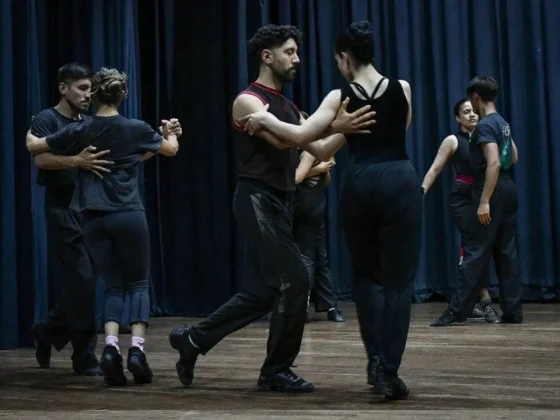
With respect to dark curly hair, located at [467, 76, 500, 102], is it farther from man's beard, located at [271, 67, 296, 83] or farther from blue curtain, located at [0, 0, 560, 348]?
man's beard, located at [271, 67, 296, 83]

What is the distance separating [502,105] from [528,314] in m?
2.03

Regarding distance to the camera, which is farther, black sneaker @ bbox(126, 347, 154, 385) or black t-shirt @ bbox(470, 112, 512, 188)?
black t-shirt @ bbox(470, 112, 512, 188)

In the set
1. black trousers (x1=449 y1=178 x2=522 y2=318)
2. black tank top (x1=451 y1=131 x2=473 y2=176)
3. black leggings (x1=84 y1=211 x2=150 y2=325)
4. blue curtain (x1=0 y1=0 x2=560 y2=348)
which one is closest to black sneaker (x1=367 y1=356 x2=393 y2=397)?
black leggings (x1=84 y1=211 x2=150 y2=325)

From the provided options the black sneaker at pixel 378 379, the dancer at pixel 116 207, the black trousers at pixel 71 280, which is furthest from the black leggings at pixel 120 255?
the black sneaker at pixel 378 379

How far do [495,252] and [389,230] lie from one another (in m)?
2.88

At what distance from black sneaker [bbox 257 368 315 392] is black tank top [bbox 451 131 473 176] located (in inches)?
113

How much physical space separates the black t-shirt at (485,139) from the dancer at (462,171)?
0.18 meters

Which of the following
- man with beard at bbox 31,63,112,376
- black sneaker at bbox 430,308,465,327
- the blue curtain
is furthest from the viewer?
the blue curtain

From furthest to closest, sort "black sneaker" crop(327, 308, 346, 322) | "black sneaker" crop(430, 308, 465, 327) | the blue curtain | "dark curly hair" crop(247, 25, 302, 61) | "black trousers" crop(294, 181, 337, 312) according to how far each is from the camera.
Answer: the blue curtain < "black sneaker" crop(327, 308, 346, 322) < "black trousers" crop(294, 181, 337, 312) < "black sneaker" crop(430, 308, 465, 327) < "dark curly hair" crop(247, 25, 302, 61)

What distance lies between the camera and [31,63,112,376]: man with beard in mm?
4461

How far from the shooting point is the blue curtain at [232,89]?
682 cm

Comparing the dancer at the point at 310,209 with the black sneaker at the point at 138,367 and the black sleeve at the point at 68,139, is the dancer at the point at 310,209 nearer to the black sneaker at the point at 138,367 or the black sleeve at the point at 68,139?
the black sleeve at the point at 68,139

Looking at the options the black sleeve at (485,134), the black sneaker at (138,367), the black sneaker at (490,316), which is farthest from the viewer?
the black sneaker at (490,316)

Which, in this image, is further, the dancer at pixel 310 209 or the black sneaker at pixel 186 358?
the dancer at pixel 310 209
